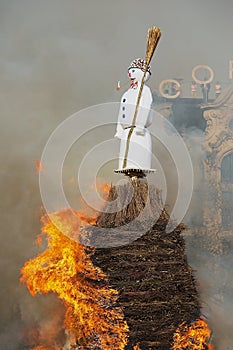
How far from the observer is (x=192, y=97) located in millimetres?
6883

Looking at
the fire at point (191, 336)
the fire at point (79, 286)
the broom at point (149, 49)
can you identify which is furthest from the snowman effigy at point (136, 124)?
the fire at point (191, 336)

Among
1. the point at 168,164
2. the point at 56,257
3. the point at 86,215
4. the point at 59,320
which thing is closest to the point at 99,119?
the point at 86,215

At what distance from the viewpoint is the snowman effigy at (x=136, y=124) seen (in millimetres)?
2549

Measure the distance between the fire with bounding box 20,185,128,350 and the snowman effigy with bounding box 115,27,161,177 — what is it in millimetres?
459

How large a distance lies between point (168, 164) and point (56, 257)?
12.8 ft

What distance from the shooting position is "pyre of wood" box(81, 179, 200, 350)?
7.34ft

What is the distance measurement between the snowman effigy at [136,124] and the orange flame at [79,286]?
0.50m

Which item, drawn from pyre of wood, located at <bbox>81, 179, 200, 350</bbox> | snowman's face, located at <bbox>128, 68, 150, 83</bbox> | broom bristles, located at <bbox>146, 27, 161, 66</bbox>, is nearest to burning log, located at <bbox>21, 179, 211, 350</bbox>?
pyre of wood, located at <bbox>81, 179, 200, 350</bbox>

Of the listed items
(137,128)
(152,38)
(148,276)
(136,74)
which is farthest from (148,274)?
(152,38)

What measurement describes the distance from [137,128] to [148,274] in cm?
95

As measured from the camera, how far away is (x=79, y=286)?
238cm

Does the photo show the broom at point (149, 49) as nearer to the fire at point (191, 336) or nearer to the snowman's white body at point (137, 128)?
the snowman's white body at point (137, 128)

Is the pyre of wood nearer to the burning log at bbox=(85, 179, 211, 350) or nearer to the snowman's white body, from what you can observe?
the burning log at bbox=(85, 179, 211, 350)

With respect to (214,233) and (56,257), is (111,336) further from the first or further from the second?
(214,233)
